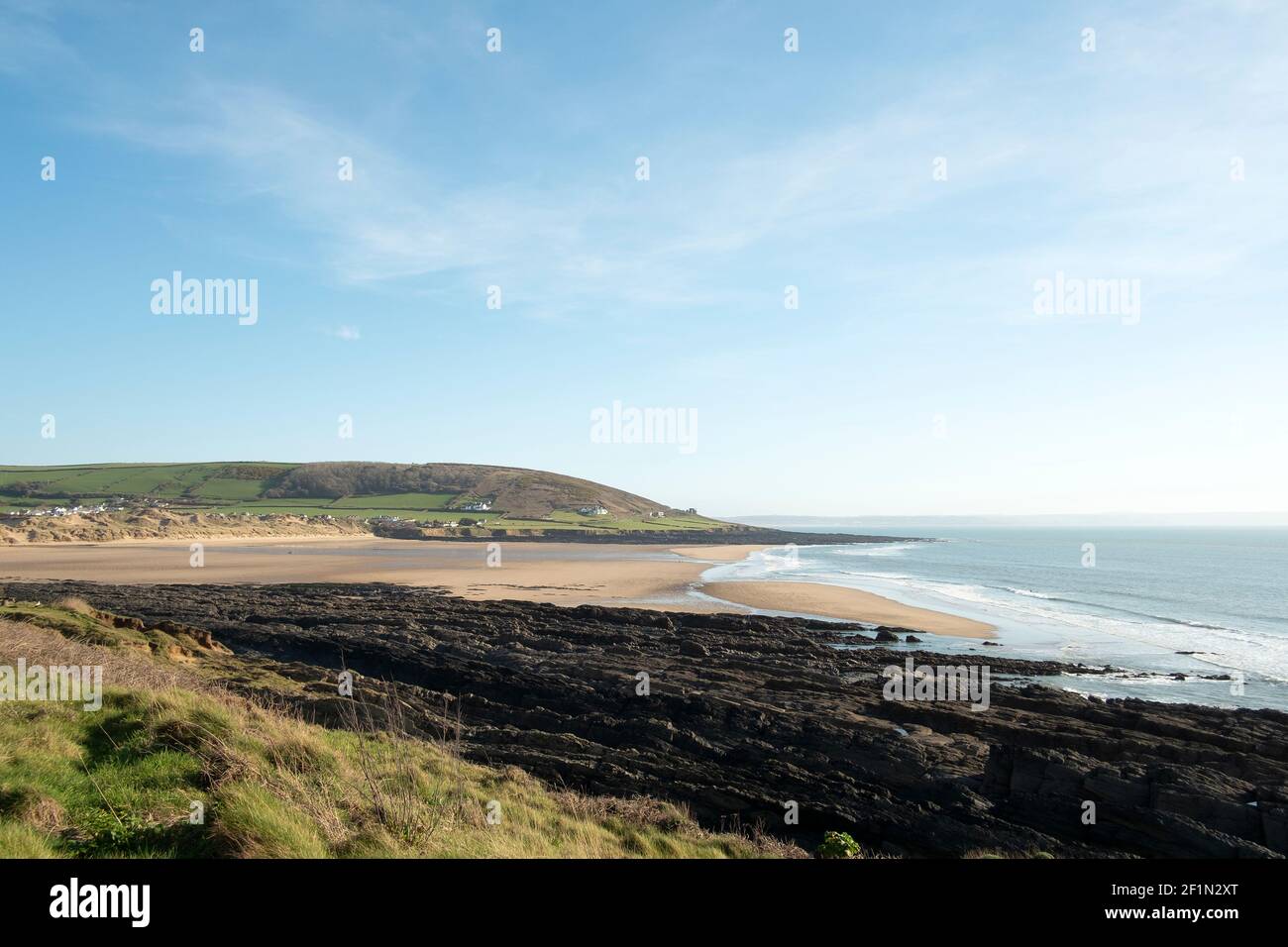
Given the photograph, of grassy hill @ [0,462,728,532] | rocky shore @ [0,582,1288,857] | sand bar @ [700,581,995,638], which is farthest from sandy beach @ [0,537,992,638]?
grassy hill @ [0,462,728,532]

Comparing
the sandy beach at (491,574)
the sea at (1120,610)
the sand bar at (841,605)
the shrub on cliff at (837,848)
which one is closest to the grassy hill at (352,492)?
the sandy beach at (491,574)

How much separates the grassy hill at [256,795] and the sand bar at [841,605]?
2592 centimetres

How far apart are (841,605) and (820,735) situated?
2561cm

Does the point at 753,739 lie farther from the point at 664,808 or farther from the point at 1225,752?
the point at 1225,752

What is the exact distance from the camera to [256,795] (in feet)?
20.2

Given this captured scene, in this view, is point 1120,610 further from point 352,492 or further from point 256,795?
Result: point 352,492

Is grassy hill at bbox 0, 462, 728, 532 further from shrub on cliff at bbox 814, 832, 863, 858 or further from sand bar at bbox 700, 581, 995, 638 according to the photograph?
shrub on cliff at bbox 814, 832, 863, 858

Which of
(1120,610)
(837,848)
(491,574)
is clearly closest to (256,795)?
(837,848)

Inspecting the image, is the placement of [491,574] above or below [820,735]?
below

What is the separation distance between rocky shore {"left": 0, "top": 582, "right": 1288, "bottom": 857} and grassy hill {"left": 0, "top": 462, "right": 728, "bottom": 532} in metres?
92.6

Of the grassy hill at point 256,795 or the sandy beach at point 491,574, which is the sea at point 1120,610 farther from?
the grassy hill at point 256,795

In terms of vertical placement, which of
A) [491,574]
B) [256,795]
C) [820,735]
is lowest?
[491,574]
